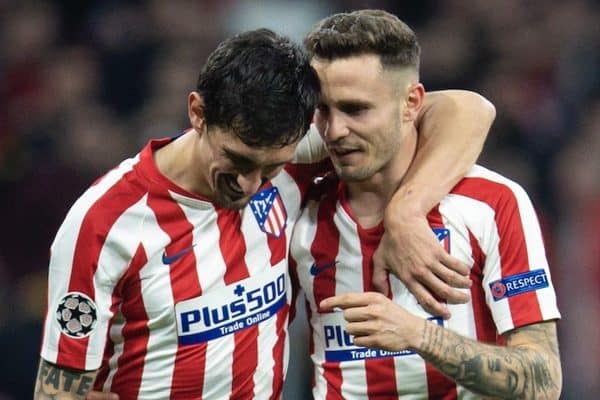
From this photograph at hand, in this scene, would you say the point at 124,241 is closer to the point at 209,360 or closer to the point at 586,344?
the point at 209,360

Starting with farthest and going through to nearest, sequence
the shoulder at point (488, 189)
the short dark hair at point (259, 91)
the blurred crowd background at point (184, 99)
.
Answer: the blurred crowd background at point (184, 99) → the shoulder at point (488, 189) → the short dark hair at point (259, 91)

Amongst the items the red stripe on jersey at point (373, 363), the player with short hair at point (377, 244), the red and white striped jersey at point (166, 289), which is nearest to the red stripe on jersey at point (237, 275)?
the red and white striped jersey at point (166, 289)

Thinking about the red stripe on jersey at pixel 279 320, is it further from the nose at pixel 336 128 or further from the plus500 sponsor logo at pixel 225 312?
the nose at pixel 336 128

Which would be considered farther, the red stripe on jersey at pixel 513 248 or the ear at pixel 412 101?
the ear at pixel 412 101

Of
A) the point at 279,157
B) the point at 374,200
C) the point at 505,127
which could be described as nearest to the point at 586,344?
the point at 505,127

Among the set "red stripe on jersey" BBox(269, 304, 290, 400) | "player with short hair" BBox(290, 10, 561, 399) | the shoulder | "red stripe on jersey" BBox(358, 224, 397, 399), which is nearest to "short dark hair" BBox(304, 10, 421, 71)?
"player with short hair" BBox(290, 10, 561, 399)

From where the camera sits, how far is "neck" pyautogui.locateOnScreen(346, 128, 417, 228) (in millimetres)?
3119

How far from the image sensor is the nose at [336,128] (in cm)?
294

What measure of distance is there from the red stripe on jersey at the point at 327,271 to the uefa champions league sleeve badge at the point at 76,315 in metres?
0.64

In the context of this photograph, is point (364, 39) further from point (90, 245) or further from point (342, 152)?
point (90, 245)

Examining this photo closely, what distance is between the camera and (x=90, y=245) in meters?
2.78

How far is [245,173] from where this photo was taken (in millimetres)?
2807

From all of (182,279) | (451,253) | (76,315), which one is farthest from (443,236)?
(76,315)

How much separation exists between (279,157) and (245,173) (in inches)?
3.8
